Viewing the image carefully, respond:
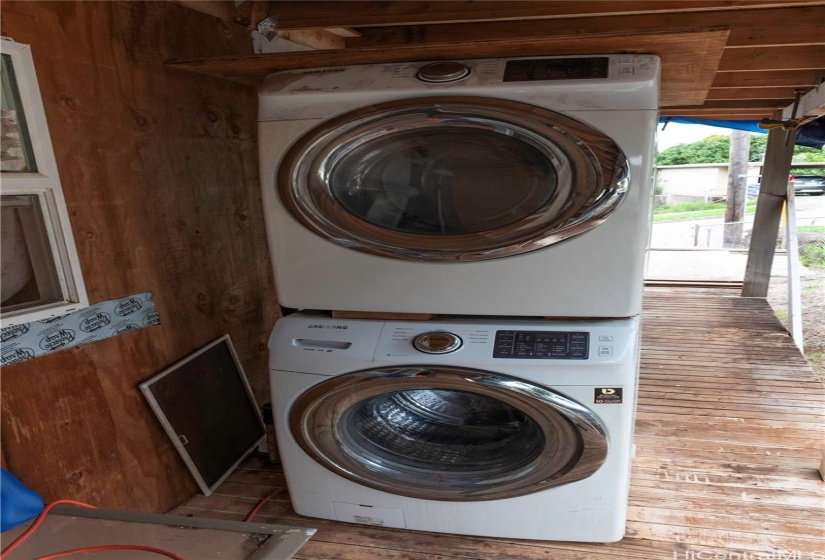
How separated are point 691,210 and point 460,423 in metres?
13.7

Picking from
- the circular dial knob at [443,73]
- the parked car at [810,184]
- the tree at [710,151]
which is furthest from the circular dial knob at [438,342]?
the tree at [710,151]

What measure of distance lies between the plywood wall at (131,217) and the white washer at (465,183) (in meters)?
0.53

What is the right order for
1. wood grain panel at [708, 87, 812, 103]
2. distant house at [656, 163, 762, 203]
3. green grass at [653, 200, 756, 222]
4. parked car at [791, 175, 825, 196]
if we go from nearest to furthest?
wood grain panel at [708, 87, 812, 103] → parked car at [791, 175, 825, 196] → green grass at [653, 200, 756, 222] → distant house at [656, 163, 762, 203]

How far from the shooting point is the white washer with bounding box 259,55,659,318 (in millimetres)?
1292

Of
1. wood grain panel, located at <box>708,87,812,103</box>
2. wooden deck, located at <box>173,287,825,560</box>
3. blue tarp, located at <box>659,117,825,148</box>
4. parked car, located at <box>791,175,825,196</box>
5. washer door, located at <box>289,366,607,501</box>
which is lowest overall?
wooden deck, located at <box>173,287,825,560</box>

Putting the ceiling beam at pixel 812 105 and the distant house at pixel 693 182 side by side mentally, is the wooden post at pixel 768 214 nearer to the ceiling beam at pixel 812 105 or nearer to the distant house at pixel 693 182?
the ceiling beam at pixel 812 105

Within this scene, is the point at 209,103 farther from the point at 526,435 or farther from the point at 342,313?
the point at 526,435

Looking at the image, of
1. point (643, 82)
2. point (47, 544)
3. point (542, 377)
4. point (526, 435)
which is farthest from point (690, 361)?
point (47, 544)

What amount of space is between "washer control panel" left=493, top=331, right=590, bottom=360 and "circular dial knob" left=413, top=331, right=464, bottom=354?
0.11 metres

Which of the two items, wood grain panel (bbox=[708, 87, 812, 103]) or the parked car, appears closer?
wood grain panel (bbox=[708, 87, 812, 103])

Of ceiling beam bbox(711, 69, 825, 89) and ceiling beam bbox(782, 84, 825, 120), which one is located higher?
ceiling beam bbox(711, 69, 825, 89)

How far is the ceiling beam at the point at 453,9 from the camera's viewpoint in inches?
63.7

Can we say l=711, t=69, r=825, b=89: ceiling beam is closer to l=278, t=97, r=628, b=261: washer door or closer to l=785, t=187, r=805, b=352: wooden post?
l=785, t=187, r=805, b=352: wooden post

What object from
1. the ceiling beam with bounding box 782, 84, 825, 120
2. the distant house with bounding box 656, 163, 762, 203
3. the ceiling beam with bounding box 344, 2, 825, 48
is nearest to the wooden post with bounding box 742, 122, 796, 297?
the ceiling beam with bounding box 782, 84, 825, 120
